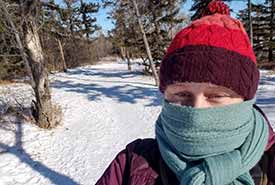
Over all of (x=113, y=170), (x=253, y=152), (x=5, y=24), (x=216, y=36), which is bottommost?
(x=113, y=170)

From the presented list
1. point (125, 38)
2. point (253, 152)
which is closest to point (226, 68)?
point (253, 152)

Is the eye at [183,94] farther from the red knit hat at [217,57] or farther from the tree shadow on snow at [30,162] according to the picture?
the tree shadow on snow at [30,162]

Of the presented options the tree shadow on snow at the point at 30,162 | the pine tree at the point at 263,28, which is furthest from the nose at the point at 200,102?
the pine tree at the point at 263,28

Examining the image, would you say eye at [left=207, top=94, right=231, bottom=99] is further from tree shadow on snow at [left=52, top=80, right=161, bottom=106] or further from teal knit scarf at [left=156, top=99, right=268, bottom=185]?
tree shadow on snow at [left=52, top=80, right=161, bottom=106]

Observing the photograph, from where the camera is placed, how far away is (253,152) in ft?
3.82

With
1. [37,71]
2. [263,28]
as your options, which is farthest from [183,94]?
[263,28]

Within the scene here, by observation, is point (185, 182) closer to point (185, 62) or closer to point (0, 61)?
point (185, 62)

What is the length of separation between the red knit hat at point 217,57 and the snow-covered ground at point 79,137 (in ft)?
15.0

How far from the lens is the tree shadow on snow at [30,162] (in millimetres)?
5531

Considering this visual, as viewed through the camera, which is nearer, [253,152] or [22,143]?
[253,152]

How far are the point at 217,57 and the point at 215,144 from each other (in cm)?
34

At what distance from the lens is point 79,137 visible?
797cm

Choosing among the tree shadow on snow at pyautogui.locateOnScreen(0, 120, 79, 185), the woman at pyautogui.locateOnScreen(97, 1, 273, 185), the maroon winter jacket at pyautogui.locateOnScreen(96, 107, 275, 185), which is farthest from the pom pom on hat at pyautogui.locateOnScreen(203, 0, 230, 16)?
the tree shadow on snow at pyautogui.locateOnScreen(0, 120, 79, 185)

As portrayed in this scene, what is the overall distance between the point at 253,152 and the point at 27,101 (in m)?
11.8
